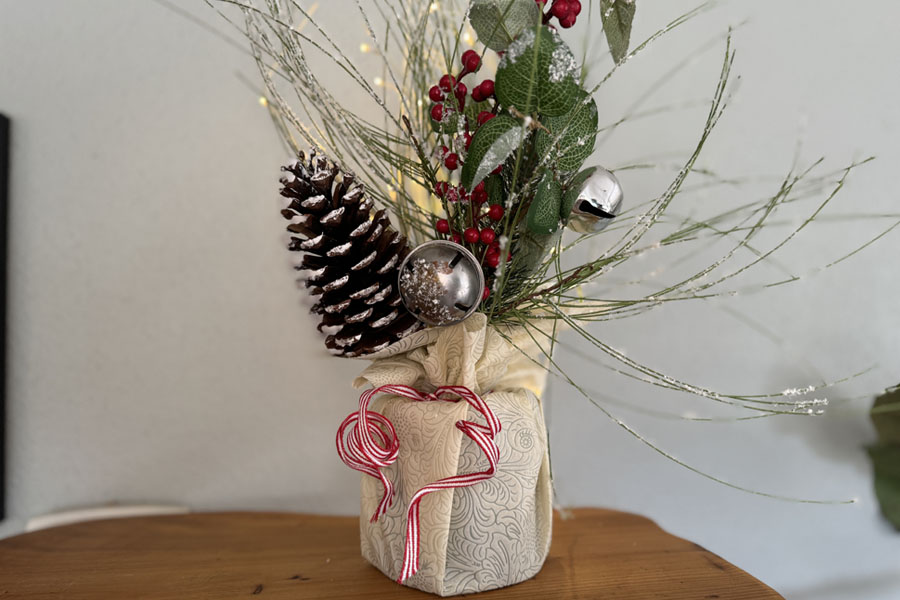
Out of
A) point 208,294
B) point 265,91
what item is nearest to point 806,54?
point 265,91

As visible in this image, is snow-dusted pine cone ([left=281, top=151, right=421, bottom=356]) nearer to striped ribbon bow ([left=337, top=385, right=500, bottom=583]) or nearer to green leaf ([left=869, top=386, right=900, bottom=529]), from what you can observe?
striped ribbon bow ([left=337, top=385, right=500, bottom=583])

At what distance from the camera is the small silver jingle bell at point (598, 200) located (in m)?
0.49

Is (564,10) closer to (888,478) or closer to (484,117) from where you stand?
(484,117)

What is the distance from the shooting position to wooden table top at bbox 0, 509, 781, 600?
0.56 meters

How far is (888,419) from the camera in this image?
74 centimetres

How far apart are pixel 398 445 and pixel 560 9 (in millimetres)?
395

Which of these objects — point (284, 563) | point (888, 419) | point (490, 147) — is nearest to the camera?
point (490, 147)

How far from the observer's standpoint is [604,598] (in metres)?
0.55

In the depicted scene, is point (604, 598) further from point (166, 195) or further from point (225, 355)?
point (166, 195)

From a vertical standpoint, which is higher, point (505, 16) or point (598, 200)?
point (505, 16)

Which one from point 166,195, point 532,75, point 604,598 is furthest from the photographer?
Answer: point 166,195

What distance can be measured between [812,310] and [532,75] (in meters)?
0.56

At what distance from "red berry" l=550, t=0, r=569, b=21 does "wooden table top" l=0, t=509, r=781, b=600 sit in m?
0.50

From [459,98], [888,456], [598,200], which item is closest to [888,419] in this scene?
[888,456]
